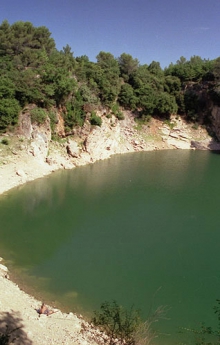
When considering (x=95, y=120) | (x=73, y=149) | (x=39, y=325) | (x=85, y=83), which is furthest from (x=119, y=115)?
(x=39, y=325)

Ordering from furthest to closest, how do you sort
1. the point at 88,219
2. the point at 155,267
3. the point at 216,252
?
the point at 88,219 → the point at 216,252 → the point at 155,267

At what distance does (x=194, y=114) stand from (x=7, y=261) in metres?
49.6

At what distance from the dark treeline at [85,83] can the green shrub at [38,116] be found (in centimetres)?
12

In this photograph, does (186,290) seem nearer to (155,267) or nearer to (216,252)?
(155,267)

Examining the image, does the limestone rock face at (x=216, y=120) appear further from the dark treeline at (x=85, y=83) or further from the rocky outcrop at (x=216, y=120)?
the dark treeline at (x=85, y=83)

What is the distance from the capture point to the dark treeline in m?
38.3

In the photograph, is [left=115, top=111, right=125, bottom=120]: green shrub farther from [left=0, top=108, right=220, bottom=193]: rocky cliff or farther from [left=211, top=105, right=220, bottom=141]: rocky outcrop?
[left=211, top=105, right=220, bottom=141]: rocky outcrop

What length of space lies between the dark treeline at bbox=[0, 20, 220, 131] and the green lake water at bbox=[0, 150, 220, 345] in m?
11.1

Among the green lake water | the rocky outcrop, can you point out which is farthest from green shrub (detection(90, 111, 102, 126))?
the rocky outcrop

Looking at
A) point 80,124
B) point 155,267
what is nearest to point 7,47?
point 80,124

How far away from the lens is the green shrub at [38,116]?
37.5m

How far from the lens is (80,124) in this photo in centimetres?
4350

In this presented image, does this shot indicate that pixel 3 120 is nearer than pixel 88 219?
No

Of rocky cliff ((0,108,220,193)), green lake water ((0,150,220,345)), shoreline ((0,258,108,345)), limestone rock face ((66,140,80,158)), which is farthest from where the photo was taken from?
limestone rock face ((66,140,80,158))
